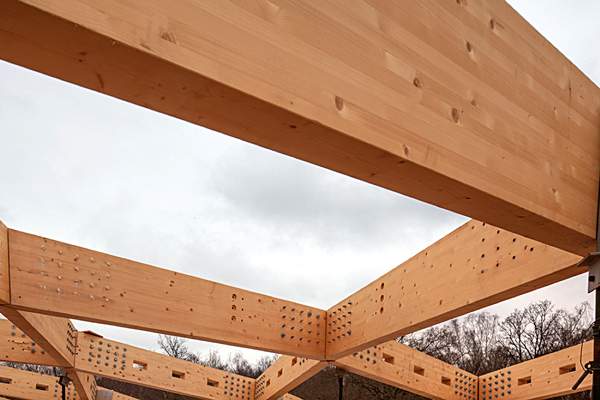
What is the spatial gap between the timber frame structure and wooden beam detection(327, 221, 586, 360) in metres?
0.01

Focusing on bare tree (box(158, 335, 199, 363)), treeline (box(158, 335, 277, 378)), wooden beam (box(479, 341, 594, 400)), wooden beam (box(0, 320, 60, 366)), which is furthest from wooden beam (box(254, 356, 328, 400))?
bare tree (box(158, 335, 199, 363))

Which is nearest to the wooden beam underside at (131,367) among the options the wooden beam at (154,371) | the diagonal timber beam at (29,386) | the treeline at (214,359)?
the wooden beam at (154,371)

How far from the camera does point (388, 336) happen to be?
5000 mm

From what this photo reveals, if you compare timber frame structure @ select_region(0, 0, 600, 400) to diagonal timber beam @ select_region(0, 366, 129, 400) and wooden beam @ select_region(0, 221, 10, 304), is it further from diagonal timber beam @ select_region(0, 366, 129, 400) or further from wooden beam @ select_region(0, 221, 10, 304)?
diagonal timber beam @ select_region(0, 366, 129, 400)

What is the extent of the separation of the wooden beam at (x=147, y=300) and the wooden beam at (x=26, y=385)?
4.59 meters

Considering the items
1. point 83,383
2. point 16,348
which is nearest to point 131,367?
point 83,383

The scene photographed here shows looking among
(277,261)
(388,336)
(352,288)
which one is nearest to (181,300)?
(388,336)

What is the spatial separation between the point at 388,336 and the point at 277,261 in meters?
6.77

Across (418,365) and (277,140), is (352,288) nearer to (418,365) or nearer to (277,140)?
(418,365)

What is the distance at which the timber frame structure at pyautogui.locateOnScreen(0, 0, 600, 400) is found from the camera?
1.51 metres

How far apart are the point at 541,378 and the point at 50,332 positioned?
195 inches

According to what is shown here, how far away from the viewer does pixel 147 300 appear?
494 centimetres

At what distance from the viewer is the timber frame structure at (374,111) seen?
59.4 inches

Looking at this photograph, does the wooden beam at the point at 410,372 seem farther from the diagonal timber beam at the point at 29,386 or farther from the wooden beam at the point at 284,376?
the diagonal timber beam at the point at 29,386
